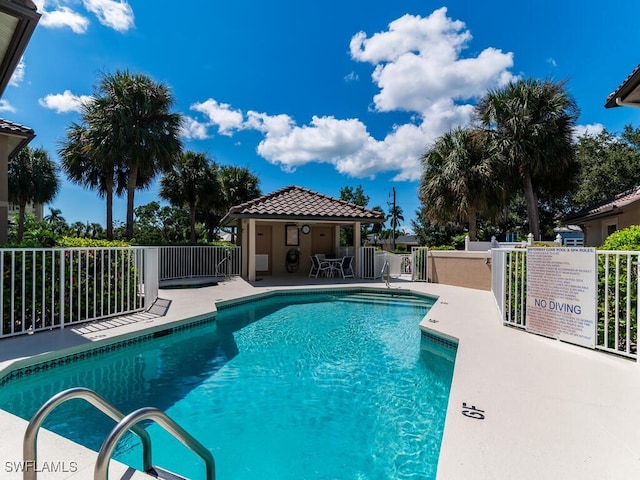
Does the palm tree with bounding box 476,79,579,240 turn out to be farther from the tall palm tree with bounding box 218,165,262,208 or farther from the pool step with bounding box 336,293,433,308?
the tall palm tree with bounding box 218,165,262,208

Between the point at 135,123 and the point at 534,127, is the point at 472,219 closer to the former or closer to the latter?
the point at 534,127

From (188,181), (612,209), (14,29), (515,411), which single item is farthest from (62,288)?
(612,209)

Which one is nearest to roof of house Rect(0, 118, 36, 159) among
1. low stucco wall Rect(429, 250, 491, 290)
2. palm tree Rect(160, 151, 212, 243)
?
palm tree Rect(160, 151, 212, 243)

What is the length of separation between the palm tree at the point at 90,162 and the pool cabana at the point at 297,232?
6020 millimetres

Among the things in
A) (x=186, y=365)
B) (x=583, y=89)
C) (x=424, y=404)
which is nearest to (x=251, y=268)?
(x=186, y=365)

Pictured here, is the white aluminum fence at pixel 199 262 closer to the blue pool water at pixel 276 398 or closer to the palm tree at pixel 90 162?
the palm tree at pixel 90 162

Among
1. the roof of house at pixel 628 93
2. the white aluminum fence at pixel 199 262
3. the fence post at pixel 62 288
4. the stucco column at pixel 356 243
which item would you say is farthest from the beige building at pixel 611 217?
the fence post at pixel 62 288

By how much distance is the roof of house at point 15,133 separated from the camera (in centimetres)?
812

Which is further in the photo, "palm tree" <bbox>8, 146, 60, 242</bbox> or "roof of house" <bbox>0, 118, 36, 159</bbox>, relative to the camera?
"palm tree" <bbox>8, 146, 60, 242</bbox>

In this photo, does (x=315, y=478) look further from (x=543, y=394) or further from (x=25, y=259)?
(x=25, y=259)

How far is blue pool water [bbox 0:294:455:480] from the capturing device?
9.68 feet

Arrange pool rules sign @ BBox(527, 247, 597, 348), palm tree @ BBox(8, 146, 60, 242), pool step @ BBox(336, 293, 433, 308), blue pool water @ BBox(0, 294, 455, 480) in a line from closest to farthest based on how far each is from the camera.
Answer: blue pool water @ BBox(0, 294, 455, 480) < pool rules sign @ BBox(527, 247, 597, 348) < pool step @ BBox(336, 293, 433, 308) < palm tree @ BBox(8, 146, 60, 242)

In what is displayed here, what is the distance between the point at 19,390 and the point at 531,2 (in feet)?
51.2

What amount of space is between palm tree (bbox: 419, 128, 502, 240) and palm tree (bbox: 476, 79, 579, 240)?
3.61 feet
